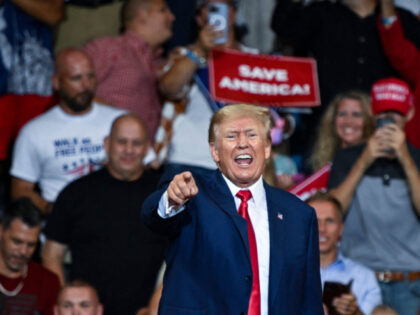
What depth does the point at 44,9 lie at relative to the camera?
19.8ft

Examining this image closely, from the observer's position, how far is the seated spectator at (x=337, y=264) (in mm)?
4773

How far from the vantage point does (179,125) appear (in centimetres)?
603

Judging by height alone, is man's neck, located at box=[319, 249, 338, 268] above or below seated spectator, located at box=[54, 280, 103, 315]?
above

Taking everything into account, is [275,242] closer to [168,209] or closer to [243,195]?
[243,195]

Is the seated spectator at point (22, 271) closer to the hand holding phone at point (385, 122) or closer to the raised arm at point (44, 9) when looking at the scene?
the raised arm at point (44, 9)

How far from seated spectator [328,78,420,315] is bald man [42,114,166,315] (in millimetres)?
1173

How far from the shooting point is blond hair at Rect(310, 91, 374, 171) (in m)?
5.82

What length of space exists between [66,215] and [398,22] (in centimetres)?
276

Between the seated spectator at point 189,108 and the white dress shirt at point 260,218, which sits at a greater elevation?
the seated spectator at point 189,108

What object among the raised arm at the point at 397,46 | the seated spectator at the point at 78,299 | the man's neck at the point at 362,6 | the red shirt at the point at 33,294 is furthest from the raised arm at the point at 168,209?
the man's neck at the point at 362,6

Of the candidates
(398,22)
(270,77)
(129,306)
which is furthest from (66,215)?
(398,22)

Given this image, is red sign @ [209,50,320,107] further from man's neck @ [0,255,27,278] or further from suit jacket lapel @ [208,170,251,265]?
suit jacket lapel @ [208,170,251,265]

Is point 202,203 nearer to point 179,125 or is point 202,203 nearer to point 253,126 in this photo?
point 253,126

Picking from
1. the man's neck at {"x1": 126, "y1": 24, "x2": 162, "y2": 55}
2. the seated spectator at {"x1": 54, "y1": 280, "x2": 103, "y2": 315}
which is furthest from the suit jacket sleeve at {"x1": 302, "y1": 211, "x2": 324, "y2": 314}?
the man's neck at {"x1": 126, "y1": 24, "x2": 162, "y2": 55}
